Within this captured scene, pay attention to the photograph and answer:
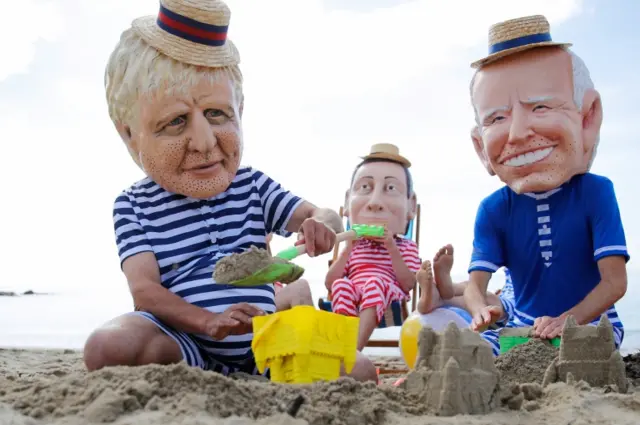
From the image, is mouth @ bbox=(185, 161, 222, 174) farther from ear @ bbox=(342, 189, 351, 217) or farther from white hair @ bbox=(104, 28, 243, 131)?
ear @ bbox=(342, 189, 351, 217)

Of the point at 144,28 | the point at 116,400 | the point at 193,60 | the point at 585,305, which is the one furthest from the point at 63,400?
the point at 585,305

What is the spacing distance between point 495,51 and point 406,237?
2.31 metres

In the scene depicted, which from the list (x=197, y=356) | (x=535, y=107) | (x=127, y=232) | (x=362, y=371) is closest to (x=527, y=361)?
(x=362, y=371)

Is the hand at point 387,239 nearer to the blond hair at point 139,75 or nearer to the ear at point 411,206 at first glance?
the ear at point 411,206

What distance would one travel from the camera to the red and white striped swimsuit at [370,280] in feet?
15.5

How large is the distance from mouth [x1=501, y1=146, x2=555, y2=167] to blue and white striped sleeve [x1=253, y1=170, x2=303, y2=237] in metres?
1.00

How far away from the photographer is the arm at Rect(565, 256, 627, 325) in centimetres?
310

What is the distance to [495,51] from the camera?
3381 mm

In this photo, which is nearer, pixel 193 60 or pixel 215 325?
pixel 215 325

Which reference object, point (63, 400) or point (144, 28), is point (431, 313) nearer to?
point (144, 28)

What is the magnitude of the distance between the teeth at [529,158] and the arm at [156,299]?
5.07 feet

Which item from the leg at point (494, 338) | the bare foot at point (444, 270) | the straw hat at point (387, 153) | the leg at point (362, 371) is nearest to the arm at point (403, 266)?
the straw hat at point (387, 153)

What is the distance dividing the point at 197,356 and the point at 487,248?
1487 millimetres

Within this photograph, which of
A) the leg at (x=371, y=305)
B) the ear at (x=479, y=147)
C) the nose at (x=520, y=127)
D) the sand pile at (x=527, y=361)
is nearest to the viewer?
the sand pile at (x=527, y=361)
